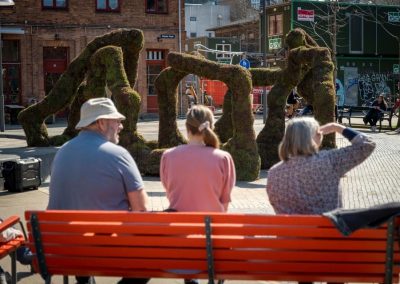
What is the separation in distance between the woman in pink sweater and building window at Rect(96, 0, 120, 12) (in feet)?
104

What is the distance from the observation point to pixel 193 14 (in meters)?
83.2

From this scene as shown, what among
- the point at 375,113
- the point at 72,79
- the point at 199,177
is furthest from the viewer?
the point at 375,113

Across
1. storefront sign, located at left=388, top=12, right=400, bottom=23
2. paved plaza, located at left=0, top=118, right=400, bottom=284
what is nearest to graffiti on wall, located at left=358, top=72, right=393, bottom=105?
storefront sign, located at left=388, top=12, right=400, bottom=23

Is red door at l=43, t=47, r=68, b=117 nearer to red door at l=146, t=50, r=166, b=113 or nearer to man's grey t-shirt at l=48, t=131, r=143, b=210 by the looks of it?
red door at l=146, t=50, r=166, b=113

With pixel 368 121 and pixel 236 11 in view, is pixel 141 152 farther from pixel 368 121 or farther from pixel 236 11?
pixel 236 11

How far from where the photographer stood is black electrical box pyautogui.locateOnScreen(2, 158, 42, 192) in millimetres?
12070

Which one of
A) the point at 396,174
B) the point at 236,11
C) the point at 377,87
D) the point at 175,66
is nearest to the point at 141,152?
the point at 175,66

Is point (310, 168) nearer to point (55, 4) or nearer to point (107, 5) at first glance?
point (55, 4)

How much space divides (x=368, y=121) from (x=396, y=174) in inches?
539

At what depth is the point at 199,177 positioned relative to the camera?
17.2ft

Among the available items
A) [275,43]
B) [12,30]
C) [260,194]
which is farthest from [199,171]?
[275,43]

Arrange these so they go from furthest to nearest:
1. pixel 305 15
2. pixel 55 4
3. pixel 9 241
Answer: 1. pixel 305 15
2. pixel 55 4
3. pixel 9 241

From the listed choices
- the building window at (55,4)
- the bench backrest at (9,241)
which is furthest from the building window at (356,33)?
the bench backrest at (9,241)

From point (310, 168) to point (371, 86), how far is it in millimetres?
46259
